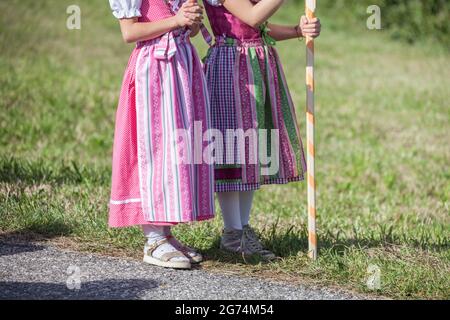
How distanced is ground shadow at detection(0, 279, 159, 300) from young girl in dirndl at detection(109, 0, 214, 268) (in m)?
0.35

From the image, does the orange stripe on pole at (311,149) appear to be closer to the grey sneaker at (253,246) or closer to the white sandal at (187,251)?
the grey sneaker at (253,246)

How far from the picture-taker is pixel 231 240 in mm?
4895

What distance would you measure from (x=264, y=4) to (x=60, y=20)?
11.1m

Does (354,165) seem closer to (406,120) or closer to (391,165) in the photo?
(391,165)

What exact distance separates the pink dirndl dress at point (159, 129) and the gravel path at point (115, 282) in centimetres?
25

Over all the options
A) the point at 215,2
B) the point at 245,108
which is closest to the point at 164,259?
the point at 245,108

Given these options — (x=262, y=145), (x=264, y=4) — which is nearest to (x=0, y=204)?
(x=262, y=145)

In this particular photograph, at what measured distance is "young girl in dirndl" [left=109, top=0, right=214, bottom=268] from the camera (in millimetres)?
4410

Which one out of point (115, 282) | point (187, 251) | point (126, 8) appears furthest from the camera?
point (187, 251)

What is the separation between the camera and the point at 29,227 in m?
5.16

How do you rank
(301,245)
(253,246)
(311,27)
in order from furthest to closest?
1. (301,245)
2. (253,246)
3. (311,27)

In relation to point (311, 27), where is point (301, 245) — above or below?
below

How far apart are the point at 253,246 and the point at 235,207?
0.73 ft

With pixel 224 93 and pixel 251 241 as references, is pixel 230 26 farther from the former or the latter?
pixel 251 241
